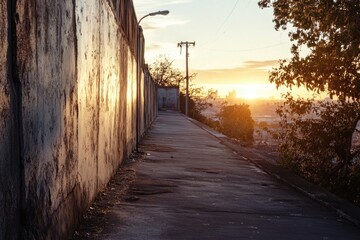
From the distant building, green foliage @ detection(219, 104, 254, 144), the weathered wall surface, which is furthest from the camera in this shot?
the distant building

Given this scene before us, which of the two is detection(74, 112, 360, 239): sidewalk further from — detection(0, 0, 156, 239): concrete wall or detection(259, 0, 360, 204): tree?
detection(259, 0, 360, 204): tree

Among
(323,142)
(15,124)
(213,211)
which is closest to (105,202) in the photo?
(213,211)

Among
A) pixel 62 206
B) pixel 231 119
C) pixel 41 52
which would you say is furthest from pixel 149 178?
pixel 231 119

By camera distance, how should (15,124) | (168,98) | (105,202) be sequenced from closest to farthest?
(15,124)
(105,202)
(168,98)

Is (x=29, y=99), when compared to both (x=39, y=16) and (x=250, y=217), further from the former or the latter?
(x=250, y=217)

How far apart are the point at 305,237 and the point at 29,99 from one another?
3.36 metres

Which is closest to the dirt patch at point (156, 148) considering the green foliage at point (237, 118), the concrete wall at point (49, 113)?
the concrete wall at point (49, 113)

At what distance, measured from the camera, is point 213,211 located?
20.8ft

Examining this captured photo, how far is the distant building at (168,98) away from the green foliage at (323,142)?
48.1m

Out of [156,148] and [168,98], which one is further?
[168,98]

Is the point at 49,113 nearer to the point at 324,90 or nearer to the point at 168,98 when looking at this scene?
Result: the point at 324,90

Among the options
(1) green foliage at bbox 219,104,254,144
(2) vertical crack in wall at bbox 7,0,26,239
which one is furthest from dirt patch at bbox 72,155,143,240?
(1) green foliage at bbox 219,104,254,144

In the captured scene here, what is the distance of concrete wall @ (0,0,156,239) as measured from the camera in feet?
8.75

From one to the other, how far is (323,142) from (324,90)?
1.90 meters
